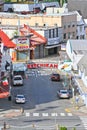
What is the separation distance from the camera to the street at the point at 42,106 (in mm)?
63463

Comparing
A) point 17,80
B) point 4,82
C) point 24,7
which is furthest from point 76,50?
point 24,7

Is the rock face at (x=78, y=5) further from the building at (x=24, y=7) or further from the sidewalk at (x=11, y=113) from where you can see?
the sidewalk at (x=11, y=113)

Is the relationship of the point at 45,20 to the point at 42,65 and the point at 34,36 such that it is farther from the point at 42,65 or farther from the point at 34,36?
the point at 42,65

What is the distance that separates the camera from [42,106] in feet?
235

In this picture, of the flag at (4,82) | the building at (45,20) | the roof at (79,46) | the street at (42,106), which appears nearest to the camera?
the street at (42,106)

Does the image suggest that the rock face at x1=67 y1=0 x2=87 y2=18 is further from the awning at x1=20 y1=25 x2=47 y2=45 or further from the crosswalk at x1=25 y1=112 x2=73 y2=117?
the crosswalk at x1=25 y1=112 x2=73 y2=117

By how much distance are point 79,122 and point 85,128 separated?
3.01 m

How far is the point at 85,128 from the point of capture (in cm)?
6097

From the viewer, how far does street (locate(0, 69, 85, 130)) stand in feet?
208

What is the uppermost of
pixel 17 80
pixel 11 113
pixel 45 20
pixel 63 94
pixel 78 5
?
pixel 45 20

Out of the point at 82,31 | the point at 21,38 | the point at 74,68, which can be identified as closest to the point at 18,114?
the point at 74,68

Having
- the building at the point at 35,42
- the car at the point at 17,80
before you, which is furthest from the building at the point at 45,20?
the car at the point at 17,80

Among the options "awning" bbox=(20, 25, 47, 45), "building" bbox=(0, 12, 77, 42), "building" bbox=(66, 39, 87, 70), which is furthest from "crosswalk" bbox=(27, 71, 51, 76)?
"building" bbox=(0, 12, 77, 42)

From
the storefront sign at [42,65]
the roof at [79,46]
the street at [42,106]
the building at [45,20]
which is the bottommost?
the storefront sign at [42,65]
